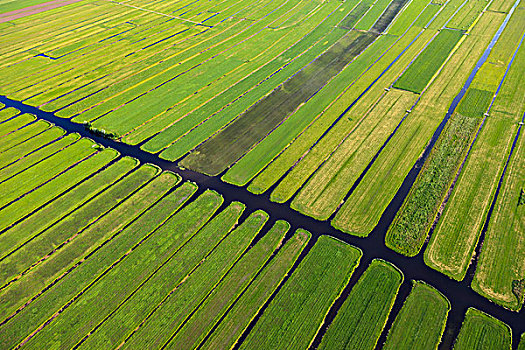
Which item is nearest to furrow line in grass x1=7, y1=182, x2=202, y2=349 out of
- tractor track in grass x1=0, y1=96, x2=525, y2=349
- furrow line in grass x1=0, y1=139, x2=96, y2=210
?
tractor track in grass x1=0, y1=96, x2=525, y2=349

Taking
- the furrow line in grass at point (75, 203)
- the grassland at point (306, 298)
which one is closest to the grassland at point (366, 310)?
the grassland at point (306, 298)

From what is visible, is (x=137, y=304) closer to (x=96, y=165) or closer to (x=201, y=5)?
(x=96, y=165)

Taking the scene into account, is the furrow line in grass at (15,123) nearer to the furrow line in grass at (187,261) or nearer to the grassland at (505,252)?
the furrow line in grass at (187,261)

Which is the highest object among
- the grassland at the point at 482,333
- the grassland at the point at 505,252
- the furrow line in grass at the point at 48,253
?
the grassland at the point at 505,252

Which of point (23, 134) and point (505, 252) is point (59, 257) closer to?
point (23, 134)

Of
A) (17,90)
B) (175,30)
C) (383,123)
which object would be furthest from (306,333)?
(175,30)

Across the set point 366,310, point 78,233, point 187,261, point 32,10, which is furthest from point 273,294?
point 32,10
